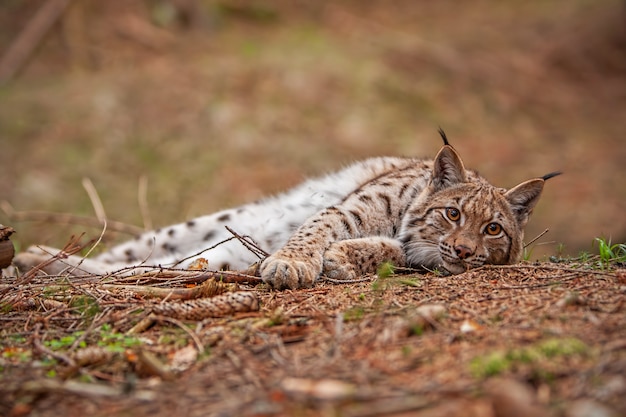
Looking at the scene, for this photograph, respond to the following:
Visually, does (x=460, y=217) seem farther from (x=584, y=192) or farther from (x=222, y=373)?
(x=584, y=192)

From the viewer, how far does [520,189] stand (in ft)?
14.8

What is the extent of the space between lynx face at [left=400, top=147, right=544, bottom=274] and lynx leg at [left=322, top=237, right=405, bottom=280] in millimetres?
125

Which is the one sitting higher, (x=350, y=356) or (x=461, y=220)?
(x=461, y=220)

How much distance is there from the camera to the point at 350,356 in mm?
2559

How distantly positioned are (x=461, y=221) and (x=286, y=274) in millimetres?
1278

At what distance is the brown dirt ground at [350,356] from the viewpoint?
7.15 feet

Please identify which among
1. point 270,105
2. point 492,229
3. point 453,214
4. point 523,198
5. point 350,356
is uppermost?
point 270,105

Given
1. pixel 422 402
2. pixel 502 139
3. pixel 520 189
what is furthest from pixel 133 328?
pixel 502 139

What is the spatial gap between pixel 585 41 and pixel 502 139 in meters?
4.65

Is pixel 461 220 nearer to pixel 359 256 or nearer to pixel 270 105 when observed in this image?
pixel 359 256

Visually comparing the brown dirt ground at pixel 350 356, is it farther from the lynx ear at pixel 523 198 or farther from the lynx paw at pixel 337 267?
the lynx ear at pixel 523 198

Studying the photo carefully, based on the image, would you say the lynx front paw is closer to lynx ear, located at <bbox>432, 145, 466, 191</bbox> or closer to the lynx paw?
the lynx paw

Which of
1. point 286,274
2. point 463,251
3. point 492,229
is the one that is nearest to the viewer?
point 286,274

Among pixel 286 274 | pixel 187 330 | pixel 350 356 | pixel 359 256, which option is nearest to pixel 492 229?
pixel 359 256
